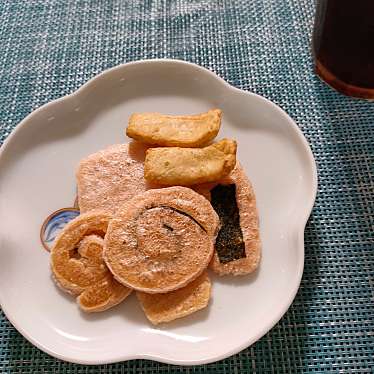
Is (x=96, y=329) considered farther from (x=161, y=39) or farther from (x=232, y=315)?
(x=161, y=39)

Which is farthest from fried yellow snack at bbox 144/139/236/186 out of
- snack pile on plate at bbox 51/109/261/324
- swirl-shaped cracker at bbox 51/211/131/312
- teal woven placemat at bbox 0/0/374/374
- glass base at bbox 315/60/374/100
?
glass base at bbox 315/60/374/100

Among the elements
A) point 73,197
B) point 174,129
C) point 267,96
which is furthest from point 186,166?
point 267,96

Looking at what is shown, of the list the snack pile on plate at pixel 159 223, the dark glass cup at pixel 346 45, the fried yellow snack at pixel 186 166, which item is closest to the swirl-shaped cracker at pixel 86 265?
the snack pile on plate at pixel 159 223

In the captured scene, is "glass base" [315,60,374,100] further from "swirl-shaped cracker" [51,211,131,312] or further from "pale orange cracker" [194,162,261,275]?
"swirl-shaped cracker" [51,211,131,312]

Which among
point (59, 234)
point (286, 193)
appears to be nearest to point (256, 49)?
point (286, 193)

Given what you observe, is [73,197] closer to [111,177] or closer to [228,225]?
[111,177]
